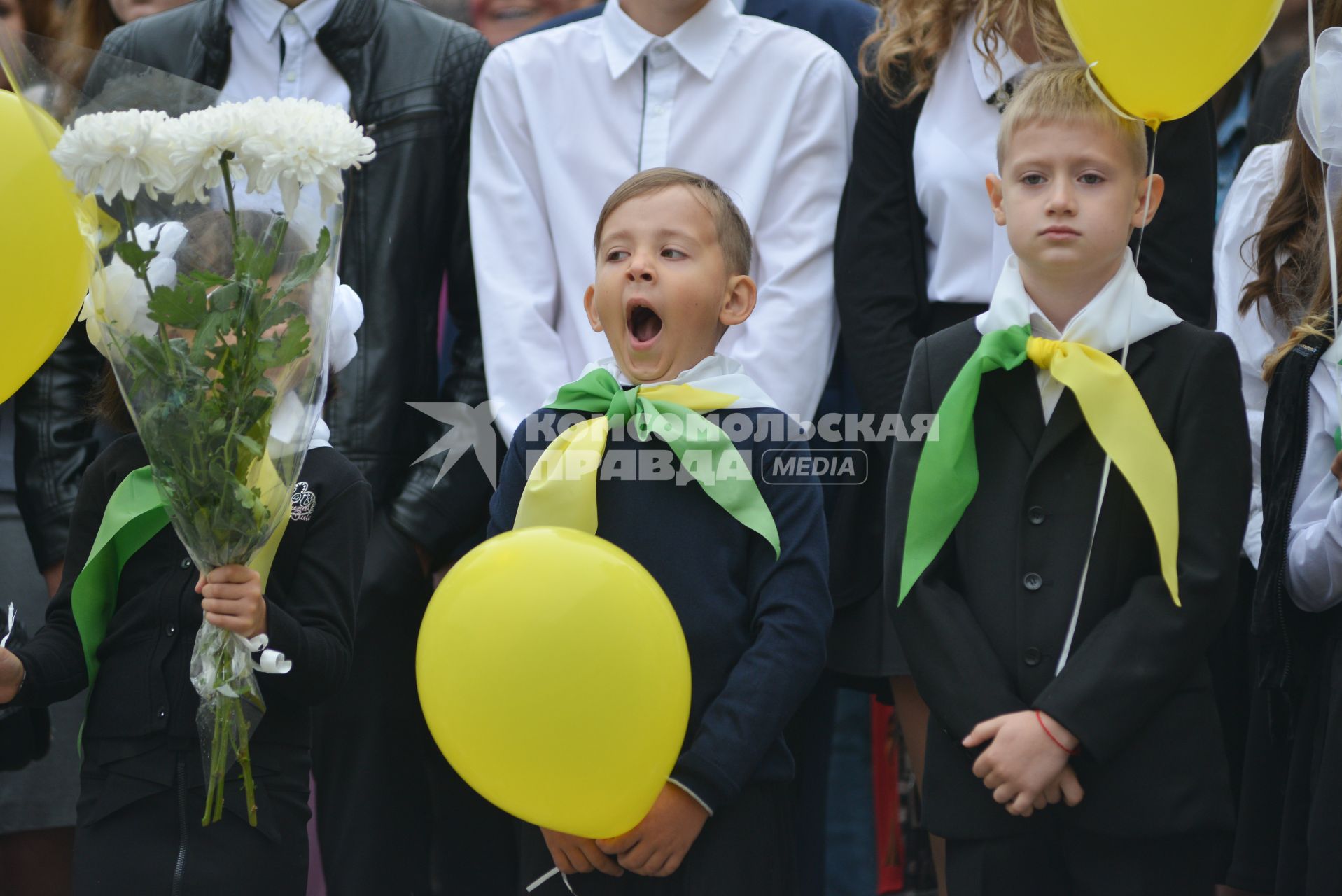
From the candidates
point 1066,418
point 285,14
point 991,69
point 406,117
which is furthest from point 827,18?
point 1066,418

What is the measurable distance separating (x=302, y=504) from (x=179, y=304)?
56cm

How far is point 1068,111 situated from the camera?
10.00 feet

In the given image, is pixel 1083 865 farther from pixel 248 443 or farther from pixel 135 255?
pixel 135 255

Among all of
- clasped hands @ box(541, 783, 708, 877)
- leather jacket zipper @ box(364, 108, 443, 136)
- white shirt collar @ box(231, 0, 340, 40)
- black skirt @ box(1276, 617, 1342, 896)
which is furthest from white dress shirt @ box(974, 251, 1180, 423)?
white shirt collar @ box(231, 0, 340, 40)

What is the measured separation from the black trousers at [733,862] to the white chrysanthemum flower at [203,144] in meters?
1.34

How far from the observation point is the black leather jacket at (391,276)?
3912 mm

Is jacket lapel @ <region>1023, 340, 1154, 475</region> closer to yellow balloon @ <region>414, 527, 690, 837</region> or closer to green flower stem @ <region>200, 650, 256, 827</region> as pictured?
yellow balloon @ <region>414, 527, 690, 837</region>

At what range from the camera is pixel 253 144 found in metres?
2.64

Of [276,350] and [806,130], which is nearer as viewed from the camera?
[276,350]

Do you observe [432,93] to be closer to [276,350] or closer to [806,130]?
[806,130]

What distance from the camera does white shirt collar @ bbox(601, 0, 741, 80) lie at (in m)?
3.99

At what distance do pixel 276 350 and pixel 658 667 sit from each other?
32.9 inches

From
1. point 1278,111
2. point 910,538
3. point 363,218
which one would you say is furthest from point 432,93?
point 1278,111

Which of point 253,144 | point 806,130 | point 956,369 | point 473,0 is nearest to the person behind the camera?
point 253,144
